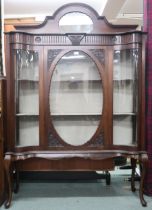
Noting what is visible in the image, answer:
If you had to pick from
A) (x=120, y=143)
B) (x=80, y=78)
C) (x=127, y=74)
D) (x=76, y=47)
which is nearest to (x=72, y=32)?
(x=76, y=47)

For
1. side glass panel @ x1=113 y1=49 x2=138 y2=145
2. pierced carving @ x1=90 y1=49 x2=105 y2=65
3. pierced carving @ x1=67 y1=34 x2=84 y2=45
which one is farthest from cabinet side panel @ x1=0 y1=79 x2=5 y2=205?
side glass panel @ x1=113 y1=49 x2=138 y2=145

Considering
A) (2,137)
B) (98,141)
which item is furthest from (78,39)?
(2,137)

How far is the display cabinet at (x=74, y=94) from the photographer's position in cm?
232

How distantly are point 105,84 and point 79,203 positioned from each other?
44.7 inches

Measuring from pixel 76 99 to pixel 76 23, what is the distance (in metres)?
0.76

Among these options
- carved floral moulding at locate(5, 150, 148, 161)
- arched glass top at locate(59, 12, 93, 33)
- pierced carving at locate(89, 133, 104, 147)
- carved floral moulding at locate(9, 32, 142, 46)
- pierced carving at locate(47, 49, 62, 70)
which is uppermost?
arched glass top at locate(59, 12, 93, 33)

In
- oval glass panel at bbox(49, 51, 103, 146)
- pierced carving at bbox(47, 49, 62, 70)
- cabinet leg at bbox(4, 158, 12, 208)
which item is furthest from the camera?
oval glass panel at bbox(49, 51, 103, 146)

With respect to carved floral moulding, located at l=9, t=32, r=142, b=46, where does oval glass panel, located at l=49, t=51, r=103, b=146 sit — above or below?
below

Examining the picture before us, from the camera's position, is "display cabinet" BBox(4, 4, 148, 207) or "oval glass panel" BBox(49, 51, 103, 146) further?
"oval glass panel" BBox(49, 51, 103, 146)

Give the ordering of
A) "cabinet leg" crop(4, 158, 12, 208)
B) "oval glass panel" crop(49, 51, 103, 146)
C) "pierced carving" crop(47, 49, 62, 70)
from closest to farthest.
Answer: "cabinet leg" crop(4, 158, 12, 208) → "pierced carving" crop(47, 49, 62, 70) → "oval glass panel" crop(49, 51, 103, 146)

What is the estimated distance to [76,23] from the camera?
256 cm

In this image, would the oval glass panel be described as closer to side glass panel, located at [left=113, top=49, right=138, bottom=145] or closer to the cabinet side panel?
side glass panel, located at [left=113, top=49, right=138, bottom=145]

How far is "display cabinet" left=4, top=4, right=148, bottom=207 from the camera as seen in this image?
2.32 metres

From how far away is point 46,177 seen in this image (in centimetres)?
302
